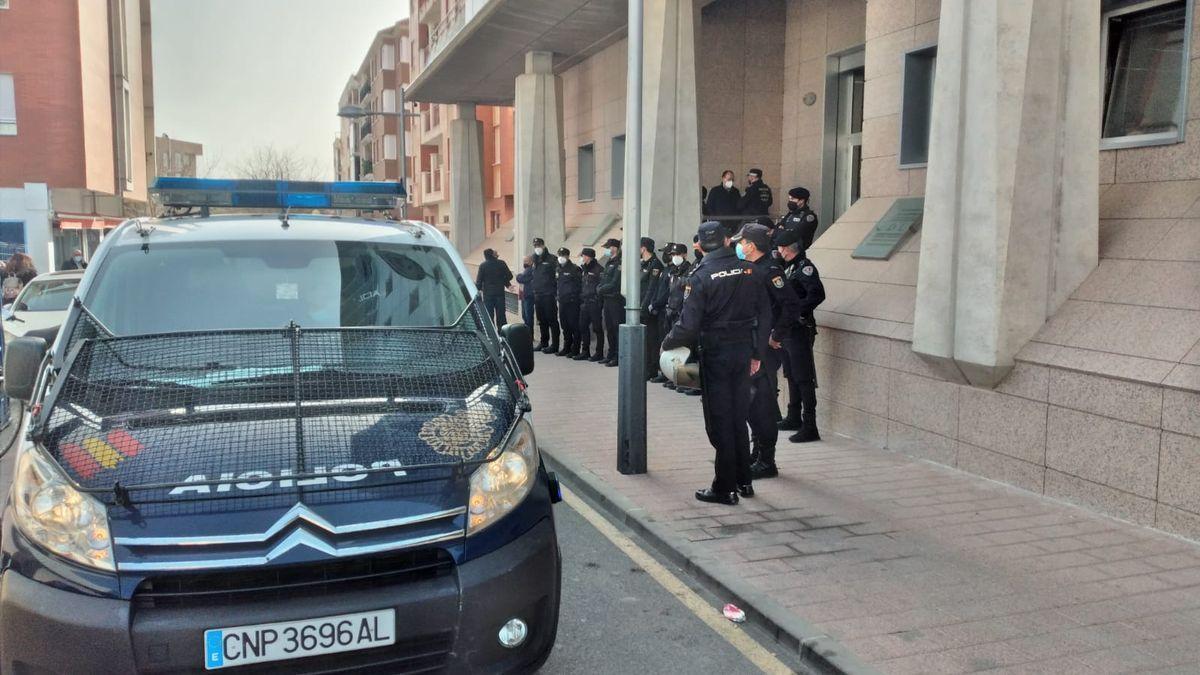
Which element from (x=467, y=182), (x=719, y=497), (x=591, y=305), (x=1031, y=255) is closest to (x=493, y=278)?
(x=591, y=305)

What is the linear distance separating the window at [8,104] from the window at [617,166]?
21.2 meters

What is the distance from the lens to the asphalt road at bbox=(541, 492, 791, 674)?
13.0 ft

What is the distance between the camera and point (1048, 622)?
4.21 m

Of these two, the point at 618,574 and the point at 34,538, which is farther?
the point at 618,574

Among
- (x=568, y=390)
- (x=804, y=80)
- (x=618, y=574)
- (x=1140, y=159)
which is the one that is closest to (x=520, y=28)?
(x=804, y=80)

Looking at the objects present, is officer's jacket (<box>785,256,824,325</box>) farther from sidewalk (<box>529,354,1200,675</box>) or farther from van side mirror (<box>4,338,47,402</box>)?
van side mirror (<box>4,338,47,402</box>)

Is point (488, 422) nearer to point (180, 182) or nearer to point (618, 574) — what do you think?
point (618, 574)

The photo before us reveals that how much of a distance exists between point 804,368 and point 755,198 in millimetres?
7306

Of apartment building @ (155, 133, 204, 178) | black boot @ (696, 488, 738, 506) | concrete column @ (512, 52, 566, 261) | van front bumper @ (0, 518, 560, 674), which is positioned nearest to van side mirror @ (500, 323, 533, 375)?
van front bumper @ (0, 518, 560, 674)

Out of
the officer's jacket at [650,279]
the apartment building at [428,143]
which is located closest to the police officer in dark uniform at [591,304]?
the officer's jacket at [650,279]

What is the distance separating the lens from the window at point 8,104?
2931 centimetres

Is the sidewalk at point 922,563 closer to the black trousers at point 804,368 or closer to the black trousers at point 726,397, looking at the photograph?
the black trousers at point 726,397

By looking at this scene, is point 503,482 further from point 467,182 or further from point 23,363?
point 467,182

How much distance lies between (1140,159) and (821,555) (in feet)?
13.5
